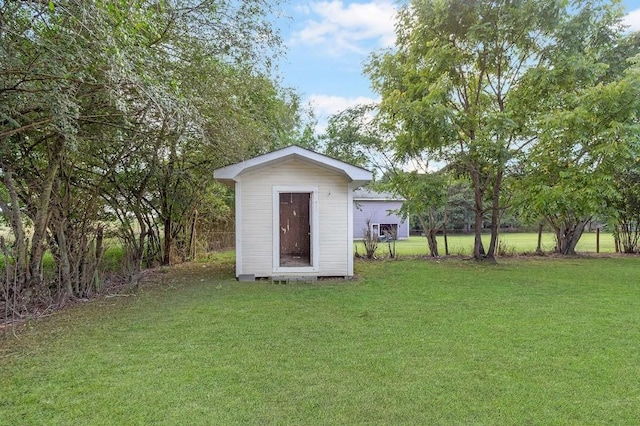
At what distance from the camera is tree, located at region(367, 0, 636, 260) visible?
8.46 meters

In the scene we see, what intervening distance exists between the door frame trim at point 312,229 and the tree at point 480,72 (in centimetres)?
304

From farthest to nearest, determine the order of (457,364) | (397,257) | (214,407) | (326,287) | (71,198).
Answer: (397,257) < (326,287) < (71,198) < (457,364) < (214,407)

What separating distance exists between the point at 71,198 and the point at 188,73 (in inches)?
114

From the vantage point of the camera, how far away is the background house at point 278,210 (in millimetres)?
7340

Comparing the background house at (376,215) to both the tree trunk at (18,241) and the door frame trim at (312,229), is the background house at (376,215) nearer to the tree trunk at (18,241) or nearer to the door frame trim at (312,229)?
the door frame trim at (312,229)

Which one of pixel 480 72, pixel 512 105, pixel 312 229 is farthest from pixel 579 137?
pixel 312 229

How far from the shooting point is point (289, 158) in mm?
7336

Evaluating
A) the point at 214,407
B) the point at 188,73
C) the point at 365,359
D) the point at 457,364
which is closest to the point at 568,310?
the point at 457,364

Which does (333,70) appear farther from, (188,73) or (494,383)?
(494,383)

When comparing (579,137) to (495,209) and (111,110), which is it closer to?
(495,209)

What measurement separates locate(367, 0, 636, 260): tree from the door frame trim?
3037mm

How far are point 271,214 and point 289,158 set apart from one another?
1.13m

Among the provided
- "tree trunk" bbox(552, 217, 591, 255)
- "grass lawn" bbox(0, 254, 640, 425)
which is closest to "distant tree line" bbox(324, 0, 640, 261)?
"tree trunk" bbox(552, 217, 591, 255)

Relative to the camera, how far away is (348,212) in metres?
7.56
